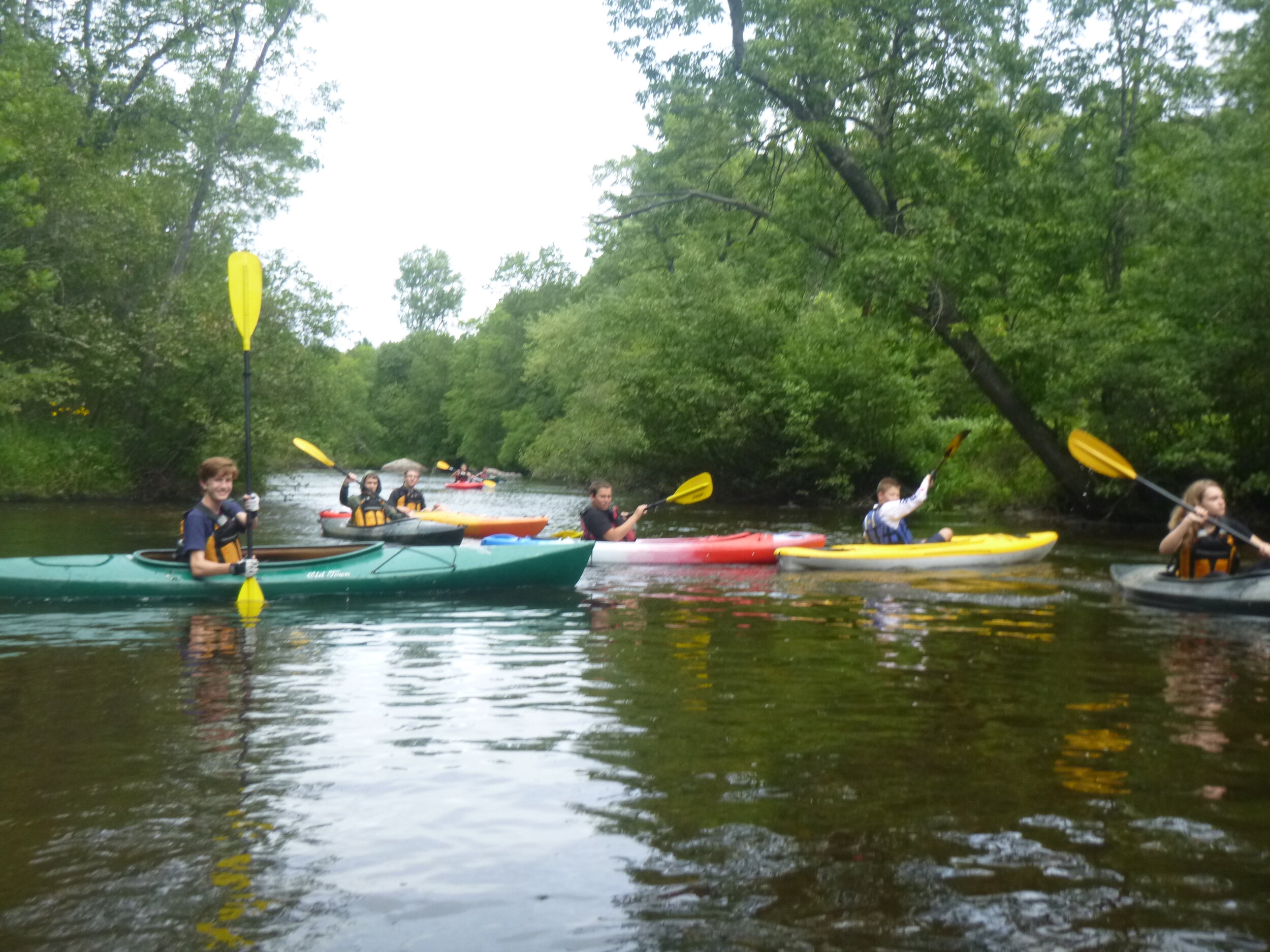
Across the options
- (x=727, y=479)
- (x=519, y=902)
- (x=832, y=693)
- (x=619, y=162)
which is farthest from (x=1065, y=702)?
(x=619, y=162)

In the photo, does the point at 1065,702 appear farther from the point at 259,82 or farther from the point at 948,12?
the point at 259,82

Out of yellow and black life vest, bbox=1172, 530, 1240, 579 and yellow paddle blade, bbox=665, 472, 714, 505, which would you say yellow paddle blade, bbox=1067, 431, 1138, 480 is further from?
yellow paddle blade, bbox=665, 472, 714, 505

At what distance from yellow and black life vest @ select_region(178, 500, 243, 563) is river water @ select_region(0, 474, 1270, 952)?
0.71 m

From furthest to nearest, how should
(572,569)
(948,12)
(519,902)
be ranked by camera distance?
1. (948,12)
2. (572,569)
3. (519,902)

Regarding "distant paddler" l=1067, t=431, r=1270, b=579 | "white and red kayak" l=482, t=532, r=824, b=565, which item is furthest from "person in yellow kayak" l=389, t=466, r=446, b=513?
"distant paddler" l=1067, t=431, r=1270, b=579

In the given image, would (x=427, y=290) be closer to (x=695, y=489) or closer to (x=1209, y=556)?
(x=695, y=489)

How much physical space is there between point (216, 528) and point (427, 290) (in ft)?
208

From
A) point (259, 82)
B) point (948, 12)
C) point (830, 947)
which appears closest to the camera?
point (830, 947)

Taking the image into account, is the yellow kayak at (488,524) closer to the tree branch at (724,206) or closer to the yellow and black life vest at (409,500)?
the yellow and black life vest at (409,500)

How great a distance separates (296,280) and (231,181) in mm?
2373

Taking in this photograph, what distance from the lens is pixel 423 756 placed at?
475cm

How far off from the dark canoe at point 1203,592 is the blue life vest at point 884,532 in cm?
256

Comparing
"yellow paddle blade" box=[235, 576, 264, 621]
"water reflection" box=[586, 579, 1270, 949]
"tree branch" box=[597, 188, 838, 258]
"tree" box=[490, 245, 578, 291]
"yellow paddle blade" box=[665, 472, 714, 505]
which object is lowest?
"water reflection" box=[586, 579, 1270, 949]

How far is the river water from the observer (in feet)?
10.4
